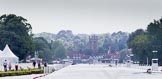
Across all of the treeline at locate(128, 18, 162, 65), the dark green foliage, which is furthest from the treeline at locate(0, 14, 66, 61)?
the treeline at locate(128, 18, 162, 65)

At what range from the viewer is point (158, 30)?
138 metres

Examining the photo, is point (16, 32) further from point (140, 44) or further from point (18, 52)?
point (140, 44)

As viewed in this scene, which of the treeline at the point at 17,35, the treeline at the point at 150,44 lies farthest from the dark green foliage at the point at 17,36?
the treeline at the point at 150,44

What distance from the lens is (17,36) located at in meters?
118

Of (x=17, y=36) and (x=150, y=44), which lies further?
(x=150, y=44)

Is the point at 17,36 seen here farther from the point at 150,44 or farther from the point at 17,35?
the point at 150,44

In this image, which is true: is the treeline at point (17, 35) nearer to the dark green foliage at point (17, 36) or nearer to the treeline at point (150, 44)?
the dark green foliage at point (17, 36)

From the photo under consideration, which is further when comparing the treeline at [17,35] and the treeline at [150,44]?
the treeline at [150,44]

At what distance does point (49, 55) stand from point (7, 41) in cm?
6961

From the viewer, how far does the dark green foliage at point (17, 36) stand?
117875mm

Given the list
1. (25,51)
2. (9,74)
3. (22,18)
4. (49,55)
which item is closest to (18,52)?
(25,51)

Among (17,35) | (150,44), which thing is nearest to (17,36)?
(17,35)

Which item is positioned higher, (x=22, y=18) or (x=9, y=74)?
(x=22, y=18)

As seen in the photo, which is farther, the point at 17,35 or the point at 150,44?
the point at 150,44
